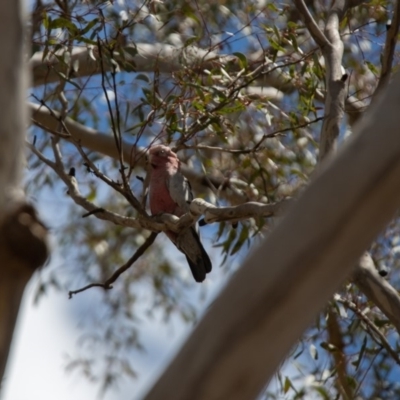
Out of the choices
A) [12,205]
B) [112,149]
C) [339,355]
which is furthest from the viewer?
[112,149]

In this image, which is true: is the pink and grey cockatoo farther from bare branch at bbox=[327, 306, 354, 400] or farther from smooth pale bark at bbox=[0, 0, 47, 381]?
smooth pale bark at bbox=[0, 0, 47, 381]

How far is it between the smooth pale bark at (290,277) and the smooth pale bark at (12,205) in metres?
0.29

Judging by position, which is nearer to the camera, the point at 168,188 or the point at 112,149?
the point at 168,188

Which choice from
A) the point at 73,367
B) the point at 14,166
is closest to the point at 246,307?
the point at 14,166

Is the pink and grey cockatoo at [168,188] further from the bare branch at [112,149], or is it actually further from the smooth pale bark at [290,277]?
the smooth pale bark at [290,277]

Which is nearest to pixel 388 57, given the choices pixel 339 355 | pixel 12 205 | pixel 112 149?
pixel 339 355

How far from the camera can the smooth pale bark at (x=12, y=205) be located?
133 centimetres

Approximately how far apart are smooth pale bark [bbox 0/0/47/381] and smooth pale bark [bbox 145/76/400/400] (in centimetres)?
29

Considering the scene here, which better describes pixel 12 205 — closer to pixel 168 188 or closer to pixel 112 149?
pixel 168 188

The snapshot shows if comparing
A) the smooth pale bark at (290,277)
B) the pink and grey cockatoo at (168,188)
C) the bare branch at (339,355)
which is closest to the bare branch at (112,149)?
A: the pink and grey cockatoo at (168,188)

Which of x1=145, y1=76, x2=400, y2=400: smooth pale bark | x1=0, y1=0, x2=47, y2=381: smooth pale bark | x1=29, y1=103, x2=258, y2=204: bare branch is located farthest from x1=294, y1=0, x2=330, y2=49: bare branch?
x1=0, y1=0, x2=47, y2=381: smooth pale bark

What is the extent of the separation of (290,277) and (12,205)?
49 cm

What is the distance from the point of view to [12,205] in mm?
1369

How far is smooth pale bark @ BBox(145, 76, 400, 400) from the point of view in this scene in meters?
1.43
